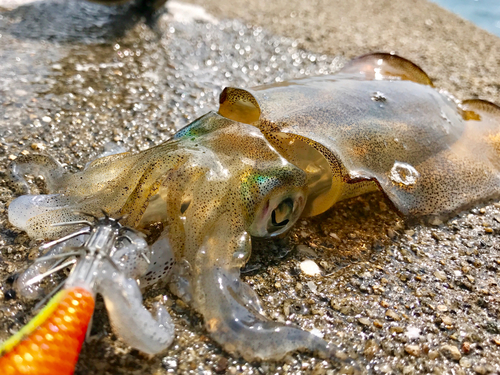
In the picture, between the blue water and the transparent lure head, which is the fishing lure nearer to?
the transparent lure head

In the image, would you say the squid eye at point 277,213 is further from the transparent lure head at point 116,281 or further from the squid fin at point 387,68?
the squid fin at point 387,68

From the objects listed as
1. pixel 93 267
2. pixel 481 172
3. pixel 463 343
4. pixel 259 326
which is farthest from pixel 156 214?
pixel 481 172

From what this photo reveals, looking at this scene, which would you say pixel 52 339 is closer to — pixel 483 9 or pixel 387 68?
pixel 387 68

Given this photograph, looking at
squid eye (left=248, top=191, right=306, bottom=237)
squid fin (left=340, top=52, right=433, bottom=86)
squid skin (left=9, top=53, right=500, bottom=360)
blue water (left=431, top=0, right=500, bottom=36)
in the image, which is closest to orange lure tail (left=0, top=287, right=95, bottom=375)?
squid skin (left=9, top=53, right=500, bottom=360)

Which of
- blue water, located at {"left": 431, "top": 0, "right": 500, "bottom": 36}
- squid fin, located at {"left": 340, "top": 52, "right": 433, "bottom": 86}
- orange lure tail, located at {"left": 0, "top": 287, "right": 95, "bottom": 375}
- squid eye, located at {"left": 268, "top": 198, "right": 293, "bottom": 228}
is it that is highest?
squid fin, located at {"left": 340, "top": 52, "right": 433, "bottom": 86}

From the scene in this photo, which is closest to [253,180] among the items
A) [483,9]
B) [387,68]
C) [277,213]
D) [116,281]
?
[277,213]

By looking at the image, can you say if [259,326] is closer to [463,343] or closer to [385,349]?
[385,349]
